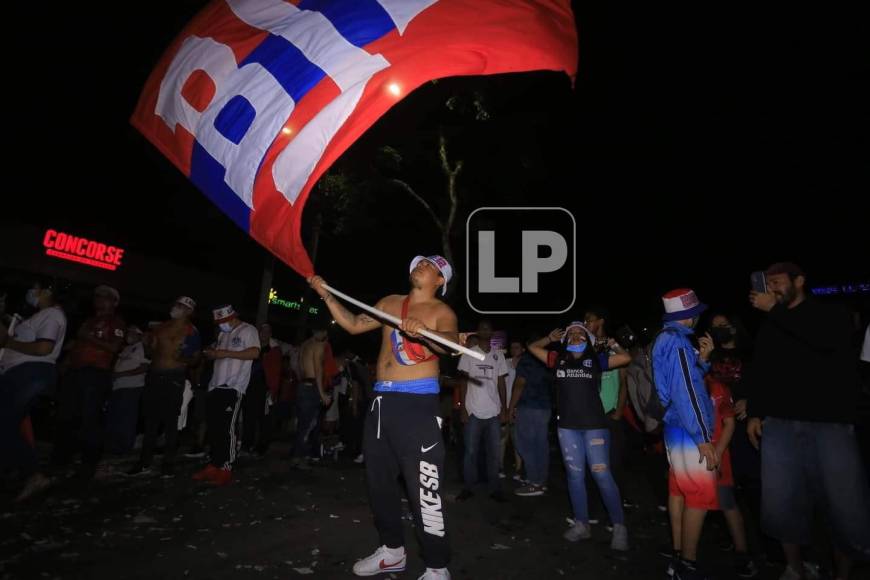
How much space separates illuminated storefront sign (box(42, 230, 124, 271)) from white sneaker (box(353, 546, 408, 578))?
21944 millimetres

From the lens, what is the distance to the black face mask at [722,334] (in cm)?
578

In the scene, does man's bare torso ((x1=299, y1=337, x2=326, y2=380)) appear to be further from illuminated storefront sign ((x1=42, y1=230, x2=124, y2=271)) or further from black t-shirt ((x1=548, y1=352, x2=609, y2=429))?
illuminated storefront sign ((x1=42, y1=230, x2=124, y2=271))

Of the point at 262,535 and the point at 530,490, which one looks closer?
the point at 262,535

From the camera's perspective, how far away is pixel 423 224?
2466 cm

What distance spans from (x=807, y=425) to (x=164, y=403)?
6890 mm

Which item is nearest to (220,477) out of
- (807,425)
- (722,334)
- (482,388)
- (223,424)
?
(223,424)

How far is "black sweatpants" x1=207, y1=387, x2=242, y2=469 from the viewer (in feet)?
23.0

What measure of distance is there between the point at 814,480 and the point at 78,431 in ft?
25.2

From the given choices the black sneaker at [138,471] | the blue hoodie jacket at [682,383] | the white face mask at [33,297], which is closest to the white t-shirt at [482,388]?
the blue hoodie jacket at [682,383]

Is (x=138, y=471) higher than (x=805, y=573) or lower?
higher

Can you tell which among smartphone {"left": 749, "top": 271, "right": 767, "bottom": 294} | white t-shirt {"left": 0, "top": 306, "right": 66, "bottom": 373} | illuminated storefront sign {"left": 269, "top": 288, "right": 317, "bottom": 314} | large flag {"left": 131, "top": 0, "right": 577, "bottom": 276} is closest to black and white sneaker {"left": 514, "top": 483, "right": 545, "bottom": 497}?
smartphone {"left": 749, "top": 271, "right": 767, "bottom": 294}

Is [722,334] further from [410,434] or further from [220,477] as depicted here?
[220,477]

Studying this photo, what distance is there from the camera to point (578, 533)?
5289 millimetres

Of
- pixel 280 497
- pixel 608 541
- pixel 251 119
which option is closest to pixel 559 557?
pixel 608 541
